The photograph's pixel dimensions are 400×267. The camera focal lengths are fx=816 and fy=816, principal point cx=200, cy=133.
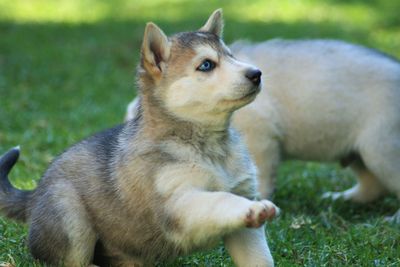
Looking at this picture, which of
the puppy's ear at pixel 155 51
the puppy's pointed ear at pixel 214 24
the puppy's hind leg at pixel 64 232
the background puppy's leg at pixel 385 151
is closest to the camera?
the puppy's ear at pixel 155 51

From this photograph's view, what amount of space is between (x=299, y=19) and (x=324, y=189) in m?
9.09

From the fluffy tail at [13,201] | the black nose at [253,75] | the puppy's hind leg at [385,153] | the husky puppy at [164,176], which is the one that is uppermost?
the black nose at [253,75]

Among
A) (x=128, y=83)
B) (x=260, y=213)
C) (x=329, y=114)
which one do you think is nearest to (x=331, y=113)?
(x=329, y=114)

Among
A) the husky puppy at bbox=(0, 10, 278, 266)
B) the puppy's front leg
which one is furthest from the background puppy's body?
the puppy's front leg

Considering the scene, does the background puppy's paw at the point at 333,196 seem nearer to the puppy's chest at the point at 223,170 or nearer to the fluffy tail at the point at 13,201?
the puppy's chest at the point at 223,170

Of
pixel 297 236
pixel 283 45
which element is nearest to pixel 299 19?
pixel 283 45

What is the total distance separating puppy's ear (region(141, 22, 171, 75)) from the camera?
5.29 metres

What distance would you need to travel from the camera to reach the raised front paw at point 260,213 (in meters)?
4.48

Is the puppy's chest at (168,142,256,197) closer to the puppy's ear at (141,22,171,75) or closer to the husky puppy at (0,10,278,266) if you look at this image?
the husky puppy at (0,10,278,266)

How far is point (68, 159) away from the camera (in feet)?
18.8

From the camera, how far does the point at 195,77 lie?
5.19 metres

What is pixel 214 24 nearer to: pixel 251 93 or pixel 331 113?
pixel 251 93

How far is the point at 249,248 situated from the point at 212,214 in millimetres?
612

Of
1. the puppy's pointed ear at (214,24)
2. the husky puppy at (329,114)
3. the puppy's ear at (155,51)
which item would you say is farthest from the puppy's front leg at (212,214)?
the husky puppy at (329,114)
